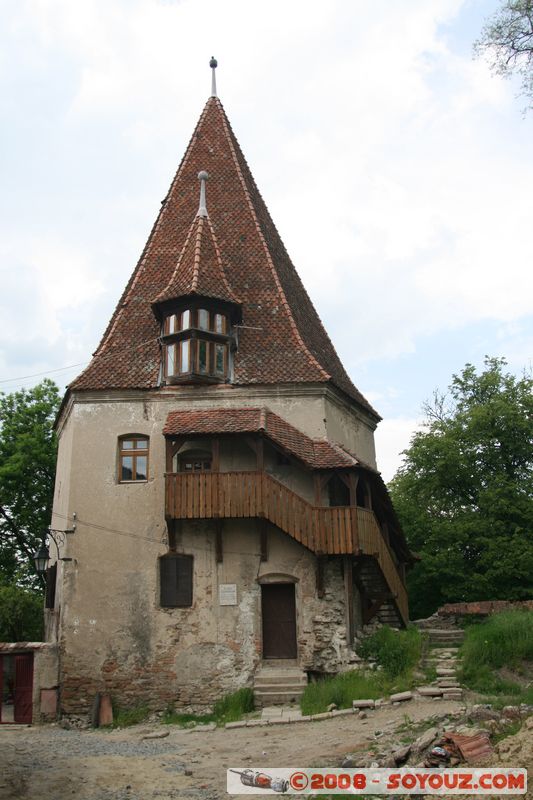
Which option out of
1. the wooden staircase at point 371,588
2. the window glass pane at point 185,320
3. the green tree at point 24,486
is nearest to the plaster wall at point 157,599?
the wooden staircase at point 371,588

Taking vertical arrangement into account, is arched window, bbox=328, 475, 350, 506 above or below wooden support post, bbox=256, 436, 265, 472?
below

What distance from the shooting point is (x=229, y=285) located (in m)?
21.9

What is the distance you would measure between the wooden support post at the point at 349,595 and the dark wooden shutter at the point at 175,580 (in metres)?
3.65

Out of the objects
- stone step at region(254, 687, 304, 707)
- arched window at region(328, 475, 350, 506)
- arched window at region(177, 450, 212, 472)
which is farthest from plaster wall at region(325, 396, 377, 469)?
stone step at region(254, 687, 304, 707)

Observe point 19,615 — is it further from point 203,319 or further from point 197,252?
point 197,252

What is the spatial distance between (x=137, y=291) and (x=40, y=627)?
12.2 meters

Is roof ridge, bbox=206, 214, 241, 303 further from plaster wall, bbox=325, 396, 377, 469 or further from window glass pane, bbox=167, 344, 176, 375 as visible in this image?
plaster wall, bbox=325, 396, 377, 469

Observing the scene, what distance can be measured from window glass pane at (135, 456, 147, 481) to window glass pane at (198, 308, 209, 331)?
3.65m

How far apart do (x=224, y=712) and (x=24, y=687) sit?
481cm

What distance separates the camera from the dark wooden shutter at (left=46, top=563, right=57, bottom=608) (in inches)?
835

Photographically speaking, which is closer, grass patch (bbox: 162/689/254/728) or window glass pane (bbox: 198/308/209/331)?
grass patch (bbox: 162/689/254/728)

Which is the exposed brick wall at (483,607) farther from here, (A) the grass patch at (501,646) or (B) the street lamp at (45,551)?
(B) the street lamp at (45,551)

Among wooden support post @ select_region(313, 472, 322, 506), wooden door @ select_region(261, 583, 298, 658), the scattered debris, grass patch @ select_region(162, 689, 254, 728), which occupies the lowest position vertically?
the scattered debris

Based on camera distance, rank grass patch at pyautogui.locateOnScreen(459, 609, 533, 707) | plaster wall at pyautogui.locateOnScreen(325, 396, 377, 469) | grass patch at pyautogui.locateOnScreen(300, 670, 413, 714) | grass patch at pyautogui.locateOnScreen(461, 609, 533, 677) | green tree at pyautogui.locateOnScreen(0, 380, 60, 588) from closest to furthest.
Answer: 1. grass patch at pyautogui.locateOnScreen(459, 609, 533, 707)
2. grass patch at pyautogui.locateOnScreen(300, 670, 413, 714)
3. grass patch at pyautogui.locateOnScreen(461, 609, 533, 677)
4. plaster wall at pyautogui.locateOnScreen(325, 396, 377, 469)
5. green tree at pyautogui.locateOnScreen(0, 380, 60, 588)
